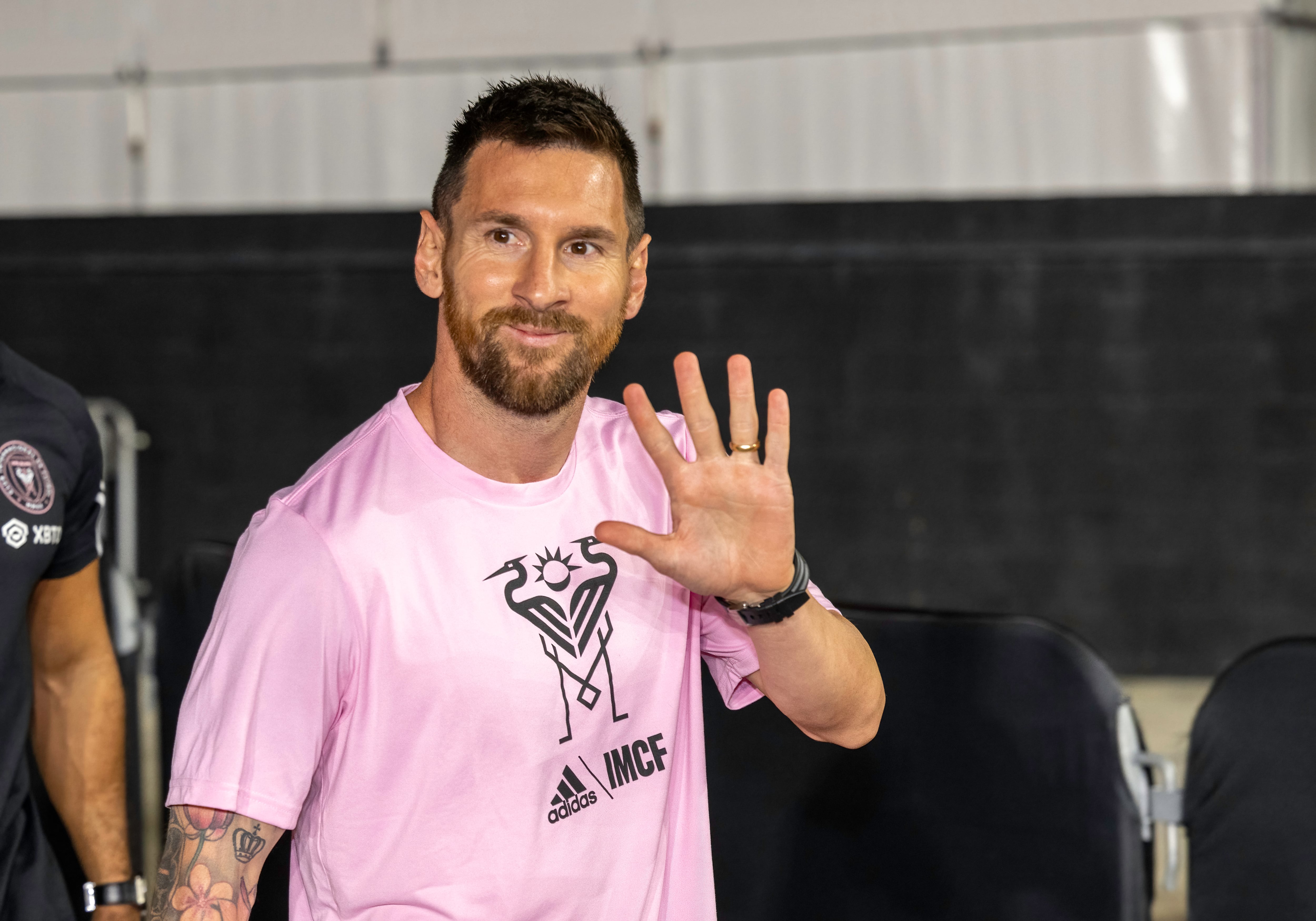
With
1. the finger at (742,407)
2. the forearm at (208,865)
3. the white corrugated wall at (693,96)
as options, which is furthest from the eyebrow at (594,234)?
the white corrugated wall at (693,96)

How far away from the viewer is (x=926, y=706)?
1.95 m

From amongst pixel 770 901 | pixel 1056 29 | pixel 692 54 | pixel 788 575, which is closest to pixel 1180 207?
pixel 1056 29

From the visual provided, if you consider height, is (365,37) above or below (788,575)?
above

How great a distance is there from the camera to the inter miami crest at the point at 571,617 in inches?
52.1

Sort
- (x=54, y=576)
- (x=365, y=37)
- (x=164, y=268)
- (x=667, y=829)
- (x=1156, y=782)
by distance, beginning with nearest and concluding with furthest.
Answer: (x=667, y=829) < (x=54, y=576) < (x=1156, y=782) < (x=164, y=268) < (x=365, y=37)

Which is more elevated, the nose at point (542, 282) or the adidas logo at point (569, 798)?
the nose at point (542, 282)

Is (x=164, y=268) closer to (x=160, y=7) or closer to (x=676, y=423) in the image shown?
(x=160, y=7)

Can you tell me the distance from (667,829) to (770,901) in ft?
1.91

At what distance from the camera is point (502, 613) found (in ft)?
4.28

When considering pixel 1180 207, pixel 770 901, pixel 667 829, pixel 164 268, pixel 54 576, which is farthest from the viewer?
pixel 164 268

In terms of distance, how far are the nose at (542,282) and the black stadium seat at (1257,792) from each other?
4.14ft

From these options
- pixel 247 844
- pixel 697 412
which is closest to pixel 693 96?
pixel 697 412

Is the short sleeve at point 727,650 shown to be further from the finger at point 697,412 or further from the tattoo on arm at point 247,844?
the tattoo on arm at point 247,844

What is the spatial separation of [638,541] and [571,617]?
0.18 meters
